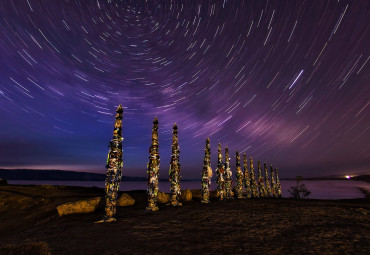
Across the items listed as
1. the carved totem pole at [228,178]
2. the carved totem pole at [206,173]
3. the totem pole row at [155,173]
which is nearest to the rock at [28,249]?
the totem pole row at [155,173]

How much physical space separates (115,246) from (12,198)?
2210cm

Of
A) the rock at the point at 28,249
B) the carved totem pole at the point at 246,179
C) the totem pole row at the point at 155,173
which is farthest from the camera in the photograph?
the carved totem pole at the point at 246,179

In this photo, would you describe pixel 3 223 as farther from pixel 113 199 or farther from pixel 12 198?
pixel 113 199

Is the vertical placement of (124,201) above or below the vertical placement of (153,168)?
below

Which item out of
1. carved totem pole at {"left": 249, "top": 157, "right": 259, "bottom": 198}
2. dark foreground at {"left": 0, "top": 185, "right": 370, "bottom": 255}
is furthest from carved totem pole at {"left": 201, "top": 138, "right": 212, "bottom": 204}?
carved totem pole at {"left": 249, "top": 157, "right": 259, "bottom": 198}

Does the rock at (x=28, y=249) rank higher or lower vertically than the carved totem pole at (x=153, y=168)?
lower

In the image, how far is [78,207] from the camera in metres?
18.2

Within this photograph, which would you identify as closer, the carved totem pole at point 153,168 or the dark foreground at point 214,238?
the dark foreground at point 214,238

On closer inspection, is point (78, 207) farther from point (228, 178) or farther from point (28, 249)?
point (228, 178)

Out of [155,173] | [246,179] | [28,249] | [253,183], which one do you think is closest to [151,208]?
[155,173]

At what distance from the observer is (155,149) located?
68.1 feet

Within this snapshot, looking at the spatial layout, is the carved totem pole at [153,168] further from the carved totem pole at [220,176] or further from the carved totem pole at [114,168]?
the carved totem pole at [220,176]

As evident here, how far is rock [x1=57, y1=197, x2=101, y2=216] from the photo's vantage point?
58.4 feet

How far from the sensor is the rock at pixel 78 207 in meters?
17.8
